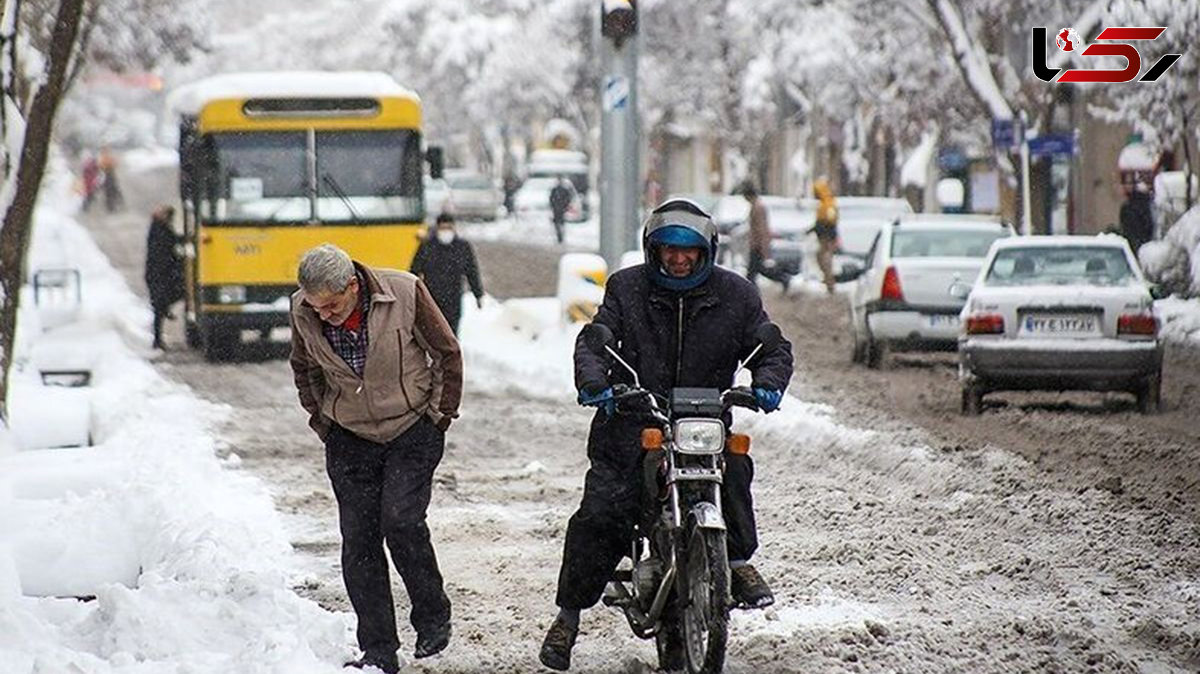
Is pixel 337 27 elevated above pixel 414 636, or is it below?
above

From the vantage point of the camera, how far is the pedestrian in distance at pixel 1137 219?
33156mm

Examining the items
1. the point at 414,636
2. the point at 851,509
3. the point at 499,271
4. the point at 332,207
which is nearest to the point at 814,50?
the point at 499,271

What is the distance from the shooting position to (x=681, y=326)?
7.95m

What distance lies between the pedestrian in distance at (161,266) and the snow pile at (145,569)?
11.5 meters

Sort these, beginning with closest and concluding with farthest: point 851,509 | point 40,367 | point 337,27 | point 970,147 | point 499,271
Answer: point 851,509
point 40,367
point 499,271
point 970,147
point 337,27

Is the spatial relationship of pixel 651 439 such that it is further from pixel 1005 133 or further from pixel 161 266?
pixel 1005 133

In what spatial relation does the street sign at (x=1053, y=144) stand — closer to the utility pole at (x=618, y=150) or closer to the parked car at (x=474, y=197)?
the utility pole at (x=618, y=150)

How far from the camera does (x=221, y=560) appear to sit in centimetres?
988

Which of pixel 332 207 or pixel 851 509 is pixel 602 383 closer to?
pixel 851 509

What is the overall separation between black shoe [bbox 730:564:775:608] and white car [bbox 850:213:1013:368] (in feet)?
45.9

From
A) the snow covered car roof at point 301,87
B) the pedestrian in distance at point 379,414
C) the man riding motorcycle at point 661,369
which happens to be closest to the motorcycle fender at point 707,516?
the man riding motorcycle at point 661,369

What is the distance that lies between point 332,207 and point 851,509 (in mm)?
12052

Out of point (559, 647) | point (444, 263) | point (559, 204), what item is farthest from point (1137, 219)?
point (559, 204)

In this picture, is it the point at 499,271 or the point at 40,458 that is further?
the point at 499,271
